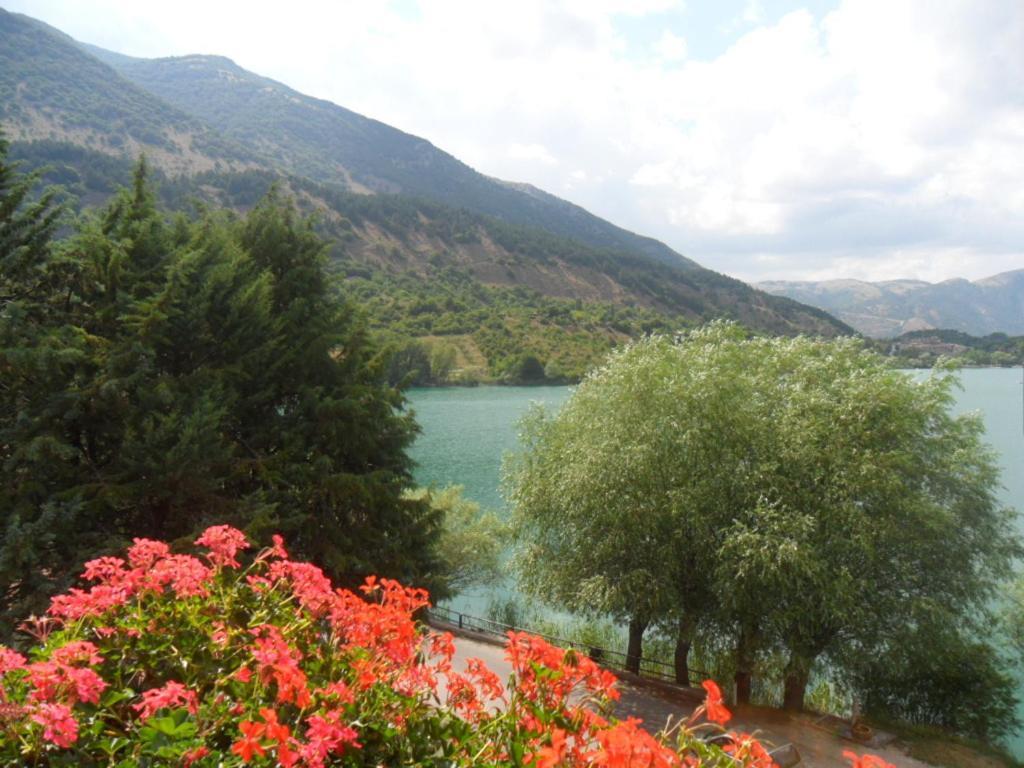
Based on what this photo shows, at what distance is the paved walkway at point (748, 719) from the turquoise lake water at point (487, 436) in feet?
19.5

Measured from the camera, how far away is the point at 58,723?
2.26 metres

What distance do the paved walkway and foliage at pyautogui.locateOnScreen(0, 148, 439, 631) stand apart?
3.05 meters

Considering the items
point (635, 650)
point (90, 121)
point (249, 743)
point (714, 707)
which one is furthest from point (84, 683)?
point (90, 121)

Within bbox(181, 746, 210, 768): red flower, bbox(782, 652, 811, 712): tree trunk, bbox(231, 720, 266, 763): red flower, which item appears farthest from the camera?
bbox(782, 652, 811, 712): tree trunk

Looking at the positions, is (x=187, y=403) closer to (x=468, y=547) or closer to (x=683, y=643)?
(x=683, y=643)

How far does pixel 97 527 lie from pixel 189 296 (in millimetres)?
4344

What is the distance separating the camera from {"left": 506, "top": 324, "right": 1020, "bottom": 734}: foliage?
12836mm

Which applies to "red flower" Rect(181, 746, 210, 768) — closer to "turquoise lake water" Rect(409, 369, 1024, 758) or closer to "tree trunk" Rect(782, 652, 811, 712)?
"tree trunk" Rect(782, 652, 811, 712)

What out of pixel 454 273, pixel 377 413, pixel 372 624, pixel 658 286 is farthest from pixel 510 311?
pixel 372 624

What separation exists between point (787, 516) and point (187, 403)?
446 inches

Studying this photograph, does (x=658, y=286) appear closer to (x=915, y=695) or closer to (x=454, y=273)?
(x=454, y=273)

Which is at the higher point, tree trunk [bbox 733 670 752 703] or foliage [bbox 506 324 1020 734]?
foliage [bbox 506 324 1020 734]

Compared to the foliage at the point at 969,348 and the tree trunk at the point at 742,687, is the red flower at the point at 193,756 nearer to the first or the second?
the tree trunk at the point at 742,687

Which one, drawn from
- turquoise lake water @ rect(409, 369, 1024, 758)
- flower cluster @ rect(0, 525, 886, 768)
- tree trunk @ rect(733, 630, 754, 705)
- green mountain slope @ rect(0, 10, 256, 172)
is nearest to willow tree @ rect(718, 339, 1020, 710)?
tree trunk @ rect(733, 630, 754, 705)
